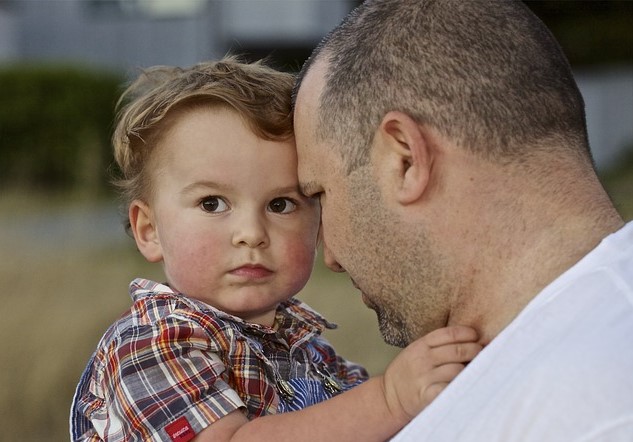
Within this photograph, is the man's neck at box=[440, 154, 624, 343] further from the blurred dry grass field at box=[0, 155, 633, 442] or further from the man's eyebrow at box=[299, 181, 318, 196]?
the blurred dry grass field at box=[0, 155, 633, 442]

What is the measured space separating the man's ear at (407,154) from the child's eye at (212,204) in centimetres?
66

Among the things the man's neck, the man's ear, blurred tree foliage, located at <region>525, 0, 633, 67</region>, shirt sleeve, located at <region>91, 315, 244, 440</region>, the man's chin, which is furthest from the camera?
blurred tree foliage, located at <region>525, 0, 633, 67</region>

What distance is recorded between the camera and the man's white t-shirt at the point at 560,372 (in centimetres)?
172

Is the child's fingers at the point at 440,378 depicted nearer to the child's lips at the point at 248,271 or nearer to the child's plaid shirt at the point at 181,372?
the child's plaid shirt at the point at 181,372

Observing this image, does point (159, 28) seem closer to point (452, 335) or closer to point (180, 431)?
point (180, 431)

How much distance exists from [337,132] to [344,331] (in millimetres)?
5142

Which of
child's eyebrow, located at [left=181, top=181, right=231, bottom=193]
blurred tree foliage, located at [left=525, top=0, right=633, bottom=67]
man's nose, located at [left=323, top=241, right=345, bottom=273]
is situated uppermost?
blurred tree foliage, located at [left=525, top=0, right=633, bottom=67]

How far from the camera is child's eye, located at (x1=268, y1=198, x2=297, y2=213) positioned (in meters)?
2.93

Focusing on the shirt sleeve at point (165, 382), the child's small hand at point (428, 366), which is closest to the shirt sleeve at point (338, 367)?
the shirt sleeve at point (165, 382)

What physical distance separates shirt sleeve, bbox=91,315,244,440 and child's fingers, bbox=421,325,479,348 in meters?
0.56

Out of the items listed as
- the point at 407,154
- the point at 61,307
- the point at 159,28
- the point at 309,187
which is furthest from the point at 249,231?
the point at 159,28

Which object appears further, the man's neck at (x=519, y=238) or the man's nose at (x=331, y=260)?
the man's nose at (x=331, y=260)

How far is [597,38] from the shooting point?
1967 centimetres

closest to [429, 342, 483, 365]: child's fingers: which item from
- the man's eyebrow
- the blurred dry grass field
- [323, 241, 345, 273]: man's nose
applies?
[323, 241, 345, 273]: man's nose
